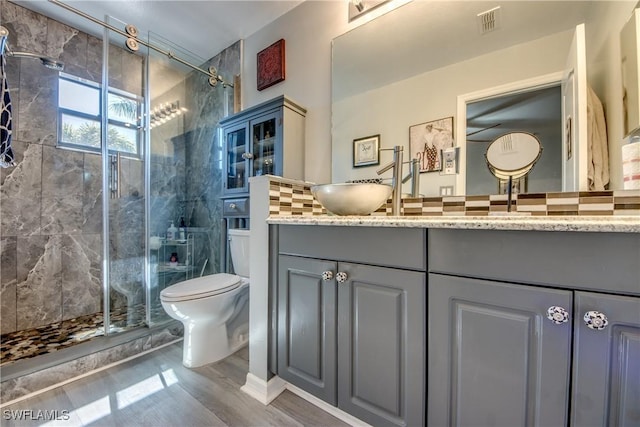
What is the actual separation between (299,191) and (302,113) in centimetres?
68

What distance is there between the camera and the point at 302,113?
71.1 inches

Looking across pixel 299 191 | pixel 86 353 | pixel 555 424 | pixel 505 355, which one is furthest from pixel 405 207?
pixel 86 353

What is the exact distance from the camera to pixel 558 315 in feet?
2.00

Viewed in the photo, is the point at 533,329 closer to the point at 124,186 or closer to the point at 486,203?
the point at 486,203

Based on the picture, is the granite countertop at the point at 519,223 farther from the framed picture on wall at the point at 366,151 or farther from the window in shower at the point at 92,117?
the window in shower at the point at 92,117

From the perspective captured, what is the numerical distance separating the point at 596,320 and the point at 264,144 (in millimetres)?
1809

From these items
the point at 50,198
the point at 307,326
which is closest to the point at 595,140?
the point at 307,326

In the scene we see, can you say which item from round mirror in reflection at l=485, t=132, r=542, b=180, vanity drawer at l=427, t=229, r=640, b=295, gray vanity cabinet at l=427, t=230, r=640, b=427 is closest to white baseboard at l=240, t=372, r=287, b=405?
gray vanity cabinet at l=427, t=230, r=640, b=427

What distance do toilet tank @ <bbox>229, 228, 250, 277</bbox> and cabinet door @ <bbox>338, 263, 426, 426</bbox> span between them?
3.50ft

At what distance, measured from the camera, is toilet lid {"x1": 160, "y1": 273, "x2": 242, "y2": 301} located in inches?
55.9

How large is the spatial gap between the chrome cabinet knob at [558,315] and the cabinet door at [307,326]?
→ 0.63 metres

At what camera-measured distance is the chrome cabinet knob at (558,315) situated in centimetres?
61

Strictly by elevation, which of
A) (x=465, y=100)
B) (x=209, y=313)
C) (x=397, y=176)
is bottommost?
(x=209, y=313)

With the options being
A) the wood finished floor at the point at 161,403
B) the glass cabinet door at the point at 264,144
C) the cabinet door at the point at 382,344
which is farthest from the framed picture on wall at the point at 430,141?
the wood finished floor at the point at 161,403
